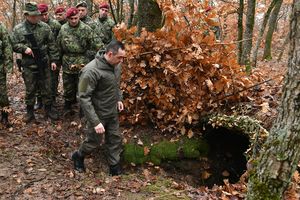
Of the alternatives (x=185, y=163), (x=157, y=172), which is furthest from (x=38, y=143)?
(x=185, y=163)

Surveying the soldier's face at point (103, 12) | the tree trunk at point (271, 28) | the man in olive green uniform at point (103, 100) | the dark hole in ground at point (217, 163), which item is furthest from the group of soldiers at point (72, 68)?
the tree trunk at point (271, 28)

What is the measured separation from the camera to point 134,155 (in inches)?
265

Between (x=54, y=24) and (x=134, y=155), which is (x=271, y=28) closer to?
(x=54, y=24)

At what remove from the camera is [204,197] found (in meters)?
5.11

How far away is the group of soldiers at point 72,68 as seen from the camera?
17.3ft

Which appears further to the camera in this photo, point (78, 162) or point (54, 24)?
point (54, 24)

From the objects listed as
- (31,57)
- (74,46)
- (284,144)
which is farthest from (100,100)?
(284,144)

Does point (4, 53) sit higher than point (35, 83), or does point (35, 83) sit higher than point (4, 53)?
point (4, 53)

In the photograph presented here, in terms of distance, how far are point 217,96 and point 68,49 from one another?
3440 millimetres

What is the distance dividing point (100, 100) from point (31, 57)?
8.79 feet

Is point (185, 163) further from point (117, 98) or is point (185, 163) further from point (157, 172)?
point (117, 98)

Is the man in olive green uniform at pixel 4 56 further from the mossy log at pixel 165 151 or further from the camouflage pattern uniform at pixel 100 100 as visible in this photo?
the mossy log at pixel 165 151

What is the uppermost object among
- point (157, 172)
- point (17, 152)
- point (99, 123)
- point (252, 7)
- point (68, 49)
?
point (252, 7)

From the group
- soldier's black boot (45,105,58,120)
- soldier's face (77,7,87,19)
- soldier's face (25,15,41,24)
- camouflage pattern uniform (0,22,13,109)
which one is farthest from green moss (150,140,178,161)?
soldier's face (77,7,87,19)
